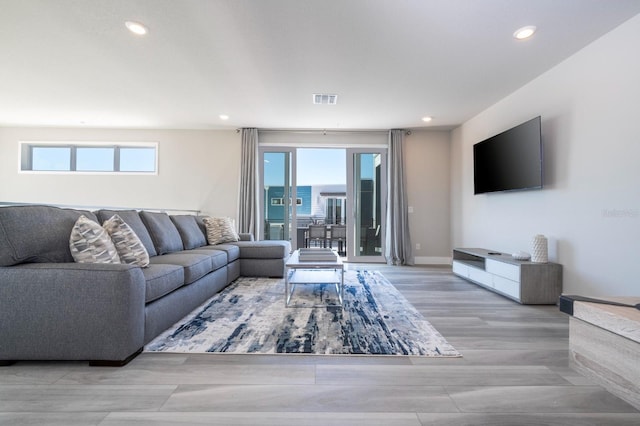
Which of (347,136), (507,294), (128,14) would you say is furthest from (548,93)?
(128,14)

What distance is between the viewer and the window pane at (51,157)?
5.50 metres

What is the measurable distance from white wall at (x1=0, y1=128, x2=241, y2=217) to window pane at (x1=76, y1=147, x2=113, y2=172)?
0.59ft

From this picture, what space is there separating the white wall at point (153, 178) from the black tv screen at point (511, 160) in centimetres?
425

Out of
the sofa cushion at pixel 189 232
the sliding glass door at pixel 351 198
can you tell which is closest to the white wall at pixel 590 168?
the sliding glass door at pixel 351 198

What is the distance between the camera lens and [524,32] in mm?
2488

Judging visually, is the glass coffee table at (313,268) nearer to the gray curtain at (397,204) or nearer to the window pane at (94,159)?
the gray curtain at (397,204)

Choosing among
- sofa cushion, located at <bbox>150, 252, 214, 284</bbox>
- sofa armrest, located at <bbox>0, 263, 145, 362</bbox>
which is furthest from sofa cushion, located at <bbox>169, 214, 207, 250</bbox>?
sofa armrest, located at <bbox>0, 263, 145, 362</bbox>

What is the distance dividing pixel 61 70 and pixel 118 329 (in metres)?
3.34

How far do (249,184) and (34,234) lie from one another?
145 inches

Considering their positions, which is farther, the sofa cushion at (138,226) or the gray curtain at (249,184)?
the gray curtain at (249,184)

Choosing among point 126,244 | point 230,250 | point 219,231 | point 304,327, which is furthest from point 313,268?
point 219,231

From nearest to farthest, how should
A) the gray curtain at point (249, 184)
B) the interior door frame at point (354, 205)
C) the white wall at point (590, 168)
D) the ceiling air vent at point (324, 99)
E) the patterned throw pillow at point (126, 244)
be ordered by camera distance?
the patterned throw pillow at point (126, 244) < the white wall at point (590, 168) < the ceiling air vent at point (324, 99) < the gray curtain at point (249, 184) < the interior door frame at point (354, 205)

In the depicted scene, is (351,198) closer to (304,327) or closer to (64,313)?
(304,327)

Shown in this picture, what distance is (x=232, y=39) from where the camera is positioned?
2633mm
